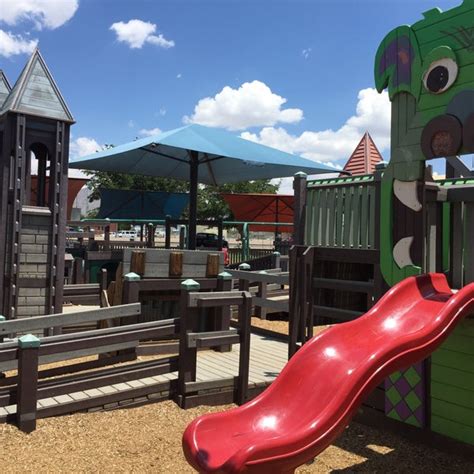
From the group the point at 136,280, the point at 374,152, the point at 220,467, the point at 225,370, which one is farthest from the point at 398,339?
the point at 374,152

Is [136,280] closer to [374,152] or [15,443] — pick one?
[15,443]

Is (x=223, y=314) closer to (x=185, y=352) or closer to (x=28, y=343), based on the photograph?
(x=185, y=352)

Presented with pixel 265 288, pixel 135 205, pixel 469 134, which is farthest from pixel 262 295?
pixel 135 205

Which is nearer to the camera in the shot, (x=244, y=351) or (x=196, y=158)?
(x=244, y=351)

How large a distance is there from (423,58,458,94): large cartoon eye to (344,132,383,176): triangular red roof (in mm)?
9641

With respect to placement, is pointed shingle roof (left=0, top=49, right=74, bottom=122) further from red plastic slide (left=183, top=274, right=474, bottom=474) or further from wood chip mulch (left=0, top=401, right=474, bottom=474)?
red plastic slide (left=183, top=274, right=474, bottom=474)

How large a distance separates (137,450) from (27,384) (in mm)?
1199

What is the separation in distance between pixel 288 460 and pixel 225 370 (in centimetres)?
353

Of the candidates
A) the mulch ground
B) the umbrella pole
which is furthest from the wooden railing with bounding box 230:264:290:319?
the mulch ground

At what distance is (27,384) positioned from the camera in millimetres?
4730

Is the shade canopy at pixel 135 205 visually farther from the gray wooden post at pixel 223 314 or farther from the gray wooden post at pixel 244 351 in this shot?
the gray wooden post at pixel 244 351

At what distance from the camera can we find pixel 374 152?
15422 mm

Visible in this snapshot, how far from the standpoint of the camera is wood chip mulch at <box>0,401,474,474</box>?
13.7ft

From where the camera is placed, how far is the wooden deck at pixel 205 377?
5059mm
